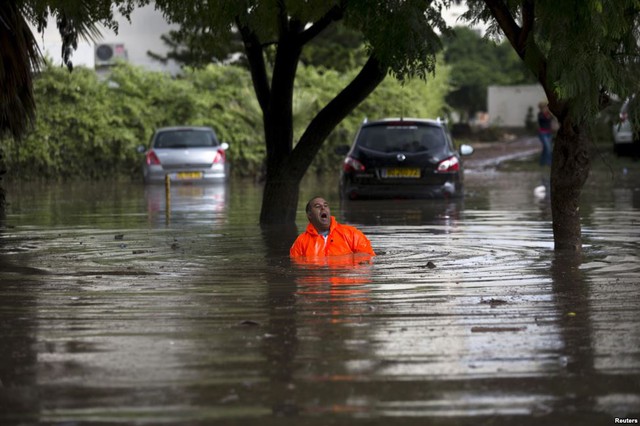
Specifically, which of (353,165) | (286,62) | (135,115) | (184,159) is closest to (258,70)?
(286,62)

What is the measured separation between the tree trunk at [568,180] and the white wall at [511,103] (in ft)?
220

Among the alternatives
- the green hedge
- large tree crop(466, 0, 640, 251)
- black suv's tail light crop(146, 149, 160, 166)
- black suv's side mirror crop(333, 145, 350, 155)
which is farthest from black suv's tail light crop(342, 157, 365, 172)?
the green hedge

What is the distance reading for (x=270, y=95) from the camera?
1972cm

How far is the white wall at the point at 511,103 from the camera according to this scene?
82.0 metres

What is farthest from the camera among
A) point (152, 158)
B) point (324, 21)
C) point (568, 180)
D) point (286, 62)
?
point (152, 158)

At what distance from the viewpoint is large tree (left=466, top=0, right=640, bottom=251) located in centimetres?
1236

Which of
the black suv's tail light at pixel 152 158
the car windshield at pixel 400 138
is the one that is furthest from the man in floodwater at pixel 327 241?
the black suv's tail light at pixel 152 158

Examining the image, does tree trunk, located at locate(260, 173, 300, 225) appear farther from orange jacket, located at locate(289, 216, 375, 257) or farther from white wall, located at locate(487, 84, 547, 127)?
white wall, located at locate(487, 84, 547, 127)

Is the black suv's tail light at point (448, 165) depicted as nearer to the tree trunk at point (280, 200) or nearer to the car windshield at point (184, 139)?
the tree trunk at point (280, 200)

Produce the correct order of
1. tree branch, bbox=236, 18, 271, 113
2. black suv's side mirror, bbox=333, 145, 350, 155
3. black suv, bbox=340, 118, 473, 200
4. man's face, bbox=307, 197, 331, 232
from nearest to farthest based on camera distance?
man's face, bbox=307, 197, 331, 232 → tree branch, bbox=236, 18, 271, 113 → black suv, bbox=340, 118, 473, 200 → black suv's side mirror, bbox=333, 145, 350, 155

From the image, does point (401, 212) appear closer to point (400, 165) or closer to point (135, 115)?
point (400, 165)

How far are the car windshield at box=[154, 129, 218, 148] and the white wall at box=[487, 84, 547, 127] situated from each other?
48.5m

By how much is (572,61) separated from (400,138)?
12098 millimetres

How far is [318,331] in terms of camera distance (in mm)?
9094
